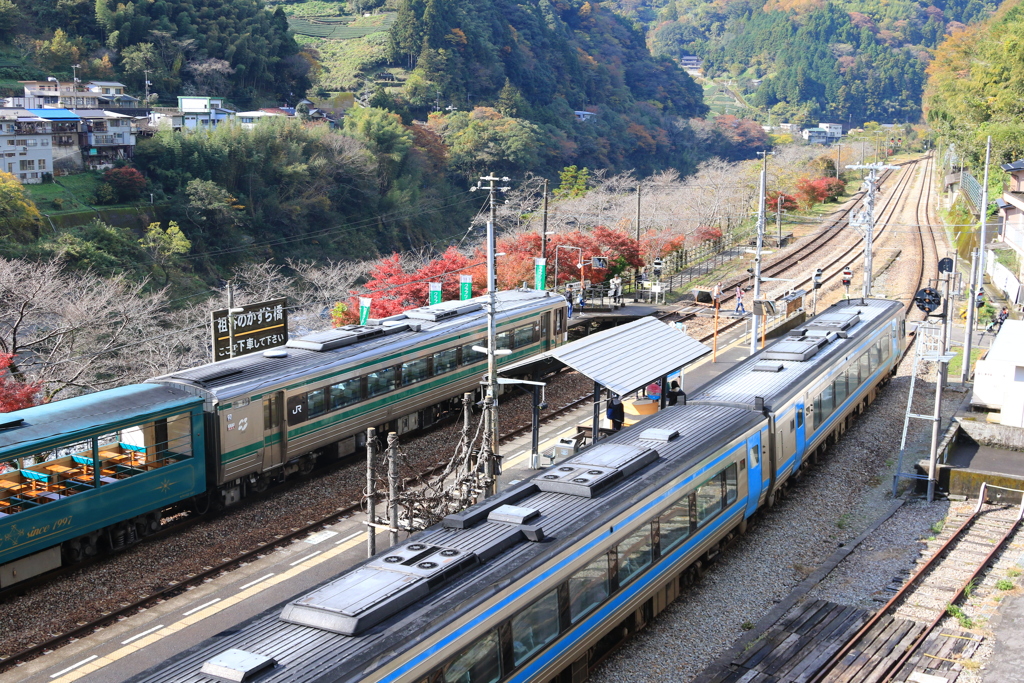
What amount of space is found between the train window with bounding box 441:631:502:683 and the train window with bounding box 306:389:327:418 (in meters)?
10.1

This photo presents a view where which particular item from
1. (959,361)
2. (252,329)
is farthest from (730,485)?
(959,361)

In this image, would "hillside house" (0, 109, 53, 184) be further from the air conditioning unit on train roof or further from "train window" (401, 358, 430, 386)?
"train window" (401, 358, 430, 386)

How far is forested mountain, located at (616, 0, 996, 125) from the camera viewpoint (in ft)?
451

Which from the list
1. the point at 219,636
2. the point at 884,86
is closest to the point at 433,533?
the point at 219,636

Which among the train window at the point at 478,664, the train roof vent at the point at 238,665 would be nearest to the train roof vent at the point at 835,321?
the train window at the point at 478,664

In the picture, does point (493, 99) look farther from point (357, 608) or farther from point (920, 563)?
point (357, 608)

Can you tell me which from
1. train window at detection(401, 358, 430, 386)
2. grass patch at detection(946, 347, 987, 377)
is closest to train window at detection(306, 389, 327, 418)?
train window at detection(401, 358, 430, 386)

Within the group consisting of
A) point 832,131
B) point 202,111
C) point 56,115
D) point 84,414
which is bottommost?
point 84,414

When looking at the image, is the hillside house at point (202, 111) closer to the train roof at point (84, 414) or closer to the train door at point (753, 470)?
the train roof at point (84, 414)

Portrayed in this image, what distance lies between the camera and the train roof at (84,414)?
44.7 ft

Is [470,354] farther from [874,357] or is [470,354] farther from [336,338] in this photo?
[874,357]

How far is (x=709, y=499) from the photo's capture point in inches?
547

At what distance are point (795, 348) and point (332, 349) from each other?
31.7ft

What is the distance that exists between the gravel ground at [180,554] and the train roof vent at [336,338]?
2573mm
